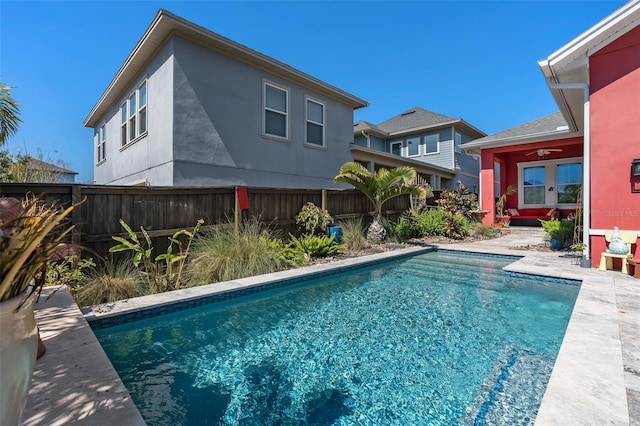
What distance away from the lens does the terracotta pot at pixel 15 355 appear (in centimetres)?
90

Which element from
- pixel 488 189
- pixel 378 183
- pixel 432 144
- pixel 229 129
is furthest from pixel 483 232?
pixel 432 144

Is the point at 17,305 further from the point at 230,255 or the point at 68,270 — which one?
the point at 230,255

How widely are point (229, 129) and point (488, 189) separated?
1010cm

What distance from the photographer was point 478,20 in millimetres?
11188

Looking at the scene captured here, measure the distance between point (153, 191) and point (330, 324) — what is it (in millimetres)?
3948

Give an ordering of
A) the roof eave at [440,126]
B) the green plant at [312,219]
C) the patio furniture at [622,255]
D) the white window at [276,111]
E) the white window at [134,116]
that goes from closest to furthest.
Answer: the patio furniture at [622,255] → the green plant at [312,219] → the white window at [134,116] → the white window at [276,111] → the roof eave at [440,126]

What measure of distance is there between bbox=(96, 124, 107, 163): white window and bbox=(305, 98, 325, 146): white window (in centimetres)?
923

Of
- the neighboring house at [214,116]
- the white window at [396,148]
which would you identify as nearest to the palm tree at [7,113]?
the neighboring house at [214,116]

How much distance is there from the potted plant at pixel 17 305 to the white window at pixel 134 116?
989cm

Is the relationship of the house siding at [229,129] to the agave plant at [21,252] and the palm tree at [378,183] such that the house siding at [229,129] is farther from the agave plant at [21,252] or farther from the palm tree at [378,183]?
the agave plant at [21,252]

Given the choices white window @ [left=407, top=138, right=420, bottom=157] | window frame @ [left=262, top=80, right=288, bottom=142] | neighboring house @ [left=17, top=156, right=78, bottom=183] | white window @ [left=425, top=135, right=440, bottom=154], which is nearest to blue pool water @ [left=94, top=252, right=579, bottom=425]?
neighboring house @ [left=17, top=156, right=78, bottom=183]

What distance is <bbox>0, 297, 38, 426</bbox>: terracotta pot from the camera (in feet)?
2.97

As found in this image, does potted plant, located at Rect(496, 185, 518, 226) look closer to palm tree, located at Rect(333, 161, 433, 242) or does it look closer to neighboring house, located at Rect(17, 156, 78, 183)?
palm tree, located at Rect(333, 161, 433, 242)

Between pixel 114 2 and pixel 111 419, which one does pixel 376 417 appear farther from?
pixel 114 2
